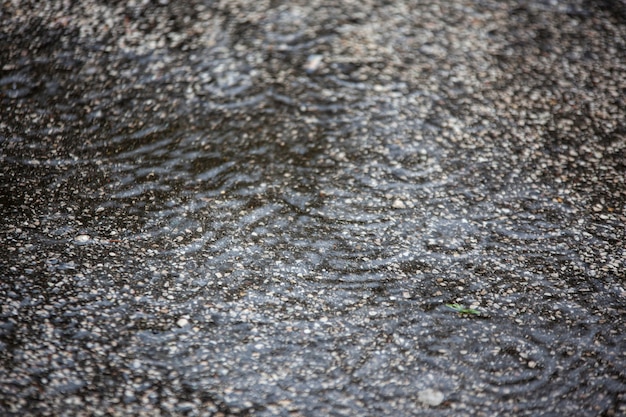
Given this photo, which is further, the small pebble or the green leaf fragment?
the green leaf fragment

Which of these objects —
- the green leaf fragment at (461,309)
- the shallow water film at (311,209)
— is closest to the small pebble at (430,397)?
the shallow water film at (311,209)

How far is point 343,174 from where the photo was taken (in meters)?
3.72

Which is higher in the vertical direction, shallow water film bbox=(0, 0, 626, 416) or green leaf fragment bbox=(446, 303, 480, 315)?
shallow water film bbox=(0, 0, 626, 416)

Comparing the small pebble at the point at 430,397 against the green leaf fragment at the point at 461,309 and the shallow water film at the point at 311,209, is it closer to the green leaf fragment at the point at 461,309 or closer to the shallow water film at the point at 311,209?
the shallow water film at the point at 311,209

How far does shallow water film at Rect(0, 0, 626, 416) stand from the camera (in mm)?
2678

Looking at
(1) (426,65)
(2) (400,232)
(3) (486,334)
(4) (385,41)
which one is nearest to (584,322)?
(3) (486,334)

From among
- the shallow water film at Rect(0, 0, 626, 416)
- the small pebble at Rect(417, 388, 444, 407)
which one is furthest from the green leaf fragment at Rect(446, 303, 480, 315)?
the small pebble at Rect(417, 388, 444, 407)

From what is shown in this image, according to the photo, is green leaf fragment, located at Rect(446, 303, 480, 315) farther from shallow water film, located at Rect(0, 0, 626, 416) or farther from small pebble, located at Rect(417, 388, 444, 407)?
small pebble, located at Rect(417, 388, 444, 407)

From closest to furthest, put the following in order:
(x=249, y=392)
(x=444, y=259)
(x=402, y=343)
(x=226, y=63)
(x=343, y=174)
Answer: (x=249, y=392) → (x=402, y=343) → (x=444, y=259) → (x=343, y=174) → (x=226, y=63)

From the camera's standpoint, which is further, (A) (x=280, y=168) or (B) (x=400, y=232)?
(A) (x=280, y=168)

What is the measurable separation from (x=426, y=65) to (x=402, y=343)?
7.80ft

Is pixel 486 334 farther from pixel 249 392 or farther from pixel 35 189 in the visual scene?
pixel 35 189

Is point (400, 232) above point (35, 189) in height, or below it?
below

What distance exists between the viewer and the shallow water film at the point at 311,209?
2.68 metres
